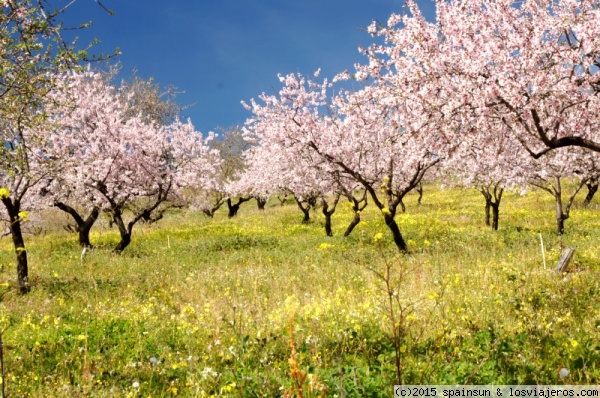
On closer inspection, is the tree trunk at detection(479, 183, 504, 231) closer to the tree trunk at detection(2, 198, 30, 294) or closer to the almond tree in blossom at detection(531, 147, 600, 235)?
the almond tree in blossom at detection(531, 147, 600, 235)

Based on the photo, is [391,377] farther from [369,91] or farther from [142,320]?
[369,91]

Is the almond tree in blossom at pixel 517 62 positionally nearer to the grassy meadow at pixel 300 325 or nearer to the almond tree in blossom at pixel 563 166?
the grassy meadow at pixel 300 325

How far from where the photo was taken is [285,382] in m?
5.29

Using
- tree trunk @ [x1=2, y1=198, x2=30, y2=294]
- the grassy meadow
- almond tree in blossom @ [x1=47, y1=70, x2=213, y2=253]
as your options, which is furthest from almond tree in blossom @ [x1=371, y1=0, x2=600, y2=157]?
almond tree in blossom @ [x1=47, y1=70, x2=213, y2=253]

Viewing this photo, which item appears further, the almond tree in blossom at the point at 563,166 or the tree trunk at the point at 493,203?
the tree trunk at the point at 493,203

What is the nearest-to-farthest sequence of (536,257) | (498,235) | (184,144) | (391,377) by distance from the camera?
(391,377), (536,257), (498,235), (184,144)

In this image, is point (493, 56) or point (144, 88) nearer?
point (493, 56)

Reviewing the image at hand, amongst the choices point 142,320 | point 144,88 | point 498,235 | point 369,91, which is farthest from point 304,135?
point 144,88

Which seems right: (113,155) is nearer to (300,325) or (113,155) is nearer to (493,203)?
(300,325)

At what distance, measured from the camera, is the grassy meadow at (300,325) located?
528 centimetres

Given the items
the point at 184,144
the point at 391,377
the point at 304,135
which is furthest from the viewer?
the point at 184,144

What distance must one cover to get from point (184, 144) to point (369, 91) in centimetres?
1824

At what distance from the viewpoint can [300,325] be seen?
Answer: 7906 mm

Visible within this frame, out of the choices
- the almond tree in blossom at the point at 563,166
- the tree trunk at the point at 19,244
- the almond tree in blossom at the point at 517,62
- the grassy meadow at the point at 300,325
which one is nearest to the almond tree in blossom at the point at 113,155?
the grassy meadow at the point at 300,325
